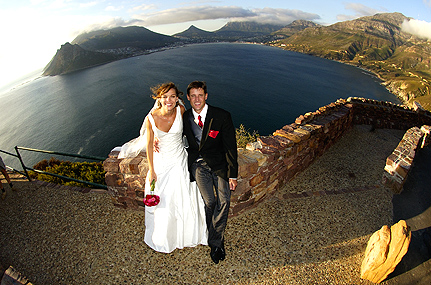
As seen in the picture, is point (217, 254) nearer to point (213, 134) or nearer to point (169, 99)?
point (213, 134)

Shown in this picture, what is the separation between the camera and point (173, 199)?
3203 mm

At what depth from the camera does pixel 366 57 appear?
14688 centimetres

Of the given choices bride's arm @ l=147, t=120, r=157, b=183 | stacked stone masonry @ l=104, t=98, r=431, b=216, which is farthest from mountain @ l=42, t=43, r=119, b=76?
bride's arm @ l=147, t=120, r=157, b=183

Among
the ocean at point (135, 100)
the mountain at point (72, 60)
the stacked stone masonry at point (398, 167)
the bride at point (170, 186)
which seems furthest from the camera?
the mountain at point (72, 60)

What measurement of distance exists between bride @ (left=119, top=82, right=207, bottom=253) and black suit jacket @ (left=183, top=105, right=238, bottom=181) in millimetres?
218

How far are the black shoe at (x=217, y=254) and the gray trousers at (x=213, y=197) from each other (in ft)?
0.19

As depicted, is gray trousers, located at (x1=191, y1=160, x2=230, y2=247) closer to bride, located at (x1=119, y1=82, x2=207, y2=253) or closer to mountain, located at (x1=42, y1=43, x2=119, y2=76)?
bride, located at (x1=119, y1=82, x2=207, y2=253)

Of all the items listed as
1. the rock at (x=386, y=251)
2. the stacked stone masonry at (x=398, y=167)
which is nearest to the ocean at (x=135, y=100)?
the stacked stone masonry at (x=398, y=167)

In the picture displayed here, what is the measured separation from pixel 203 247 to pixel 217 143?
5.79ft

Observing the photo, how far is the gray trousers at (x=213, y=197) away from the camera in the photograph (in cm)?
309

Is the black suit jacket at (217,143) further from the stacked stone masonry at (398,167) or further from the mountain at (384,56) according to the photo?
the mountain at (384,56)

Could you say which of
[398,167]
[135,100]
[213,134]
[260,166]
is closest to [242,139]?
[398,167]

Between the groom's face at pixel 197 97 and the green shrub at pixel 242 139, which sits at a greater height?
the groom's face at pixel 197 97

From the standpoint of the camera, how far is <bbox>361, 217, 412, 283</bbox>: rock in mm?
2658
